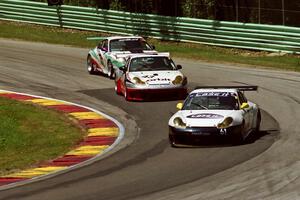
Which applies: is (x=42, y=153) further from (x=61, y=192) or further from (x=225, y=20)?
(x=225, y=20)

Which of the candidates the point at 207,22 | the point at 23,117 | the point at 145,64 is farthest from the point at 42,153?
the point at 207,22

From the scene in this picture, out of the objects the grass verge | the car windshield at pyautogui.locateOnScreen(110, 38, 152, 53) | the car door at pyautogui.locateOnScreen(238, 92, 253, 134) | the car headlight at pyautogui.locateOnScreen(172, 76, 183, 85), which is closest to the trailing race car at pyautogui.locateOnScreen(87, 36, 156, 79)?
the car windshield at pyautogui.locateOnScreen(110, 38, 152, 53)

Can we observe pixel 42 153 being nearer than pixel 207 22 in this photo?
Yes

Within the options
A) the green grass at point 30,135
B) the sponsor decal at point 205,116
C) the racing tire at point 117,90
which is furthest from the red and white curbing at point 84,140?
the sponsor decal at point 205,116

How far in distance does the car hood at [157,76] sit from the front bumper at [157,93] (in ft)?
0.90

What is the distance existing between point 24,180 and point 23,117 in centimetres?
816

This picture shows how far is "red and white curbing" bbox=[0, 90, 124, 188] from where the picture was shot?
56.5 feet

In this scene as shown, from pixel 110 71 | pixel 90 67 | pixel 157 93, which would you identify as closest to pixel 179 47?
pixel 90 67

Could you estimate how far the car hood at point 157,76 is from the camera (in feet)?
86.1

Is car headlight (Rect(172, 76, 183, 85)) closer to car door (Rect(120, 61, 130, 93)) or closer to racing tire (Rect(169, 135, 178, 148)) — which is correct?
car door (Rect(120, 61, 130, 93))

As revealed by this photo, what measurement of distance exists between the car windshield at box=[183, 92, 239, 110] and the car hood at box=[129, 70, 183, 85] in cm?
600

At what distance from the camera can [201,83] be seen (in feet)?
97.2

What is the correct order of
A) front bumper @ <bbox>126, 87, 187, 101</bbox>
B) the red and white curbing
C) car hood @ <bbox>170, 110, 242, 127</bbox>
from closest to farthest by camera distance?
the red and white curbing < car hood @ <bbox>170, 110, 242, 127</bbox> < front bumper @ <bbox>126, 87, 187, 101</bbox>

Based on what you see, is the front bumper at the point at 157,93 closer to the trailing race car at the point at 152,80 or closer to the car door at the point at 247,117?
the trailing race car at the point at 152,80
